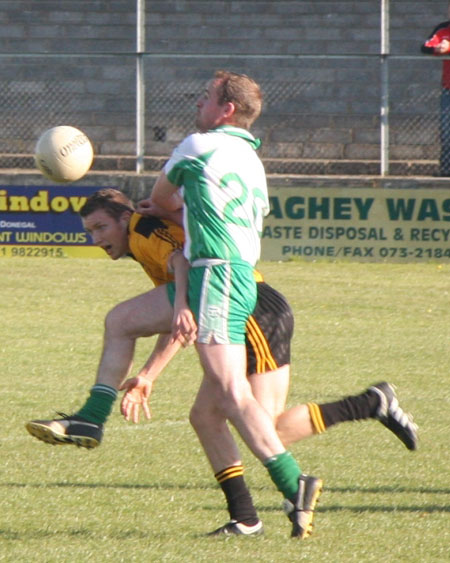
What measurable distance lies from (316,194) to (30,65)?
21.9 ft

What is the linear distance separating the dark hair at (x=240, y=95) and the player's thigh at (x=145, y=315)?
0.82 metres

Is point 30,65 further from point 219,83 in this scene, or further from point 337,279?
point 219,83

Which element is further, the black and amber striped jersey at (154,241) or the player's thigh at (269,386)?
the black and amber striped jersey at (154,241)

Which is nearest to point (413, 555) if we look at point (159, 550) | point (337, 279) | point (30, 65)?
point (159, 550)

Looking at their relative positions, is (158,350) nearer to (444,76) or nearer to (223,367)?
(223,367)

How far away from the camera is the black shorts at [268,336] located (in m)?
4.89

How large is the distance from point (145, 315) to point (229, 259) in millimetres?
601

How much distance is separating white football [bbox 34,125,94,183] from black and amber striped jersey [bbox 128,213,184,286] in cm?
215

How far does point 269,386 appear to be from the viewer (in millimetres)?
4938

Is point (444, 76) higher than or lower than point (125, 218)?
higher

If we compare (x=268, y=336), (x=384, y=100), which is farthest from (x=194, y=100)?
(x=268, y=336)

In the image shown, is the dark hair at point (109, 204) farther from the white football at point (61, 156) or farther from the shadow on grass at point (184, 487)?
the white football at point (61, 156)

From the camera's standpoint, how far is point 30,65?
1998 centimetres

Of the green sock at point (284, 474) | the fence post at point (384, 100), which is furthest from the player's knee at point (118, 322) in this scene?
the fence post at point (384, 100)
